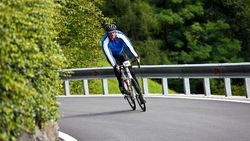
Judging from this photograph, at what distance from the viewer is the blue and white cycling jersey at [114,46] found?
13.3 m

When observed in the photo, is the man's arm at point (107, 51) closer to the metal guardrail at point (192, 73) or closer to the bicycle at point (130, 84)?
the bicycle at point (130, 84)

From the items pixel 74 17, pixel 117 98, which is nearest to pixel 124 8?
pixel 74 17

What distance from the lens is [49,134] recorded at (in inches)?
340

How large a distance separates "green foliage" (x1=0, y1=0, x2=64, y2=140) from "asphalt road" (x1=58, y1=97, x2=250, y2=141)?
106cm

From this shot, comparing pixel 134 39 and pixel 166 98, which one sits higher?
pixel 134 39

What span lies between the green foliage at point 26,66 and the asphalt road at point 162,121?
41.8 inches

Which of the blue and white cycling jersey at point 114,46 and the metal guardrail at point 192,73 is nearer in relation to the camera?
the blue and white cycling jersey at point 114,46

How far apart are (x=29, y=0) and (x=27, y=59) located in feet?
2.30

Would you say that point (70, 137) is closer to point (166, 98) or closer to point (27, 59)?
point (27, 59)

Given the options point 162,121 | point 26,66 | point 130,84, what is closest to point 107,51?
Result: point 130,84

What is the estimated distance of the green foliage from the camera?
257 inches

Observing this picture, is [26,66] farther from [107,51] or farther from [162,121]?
[107,51]

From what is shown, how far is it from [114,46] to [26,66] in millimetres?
6343

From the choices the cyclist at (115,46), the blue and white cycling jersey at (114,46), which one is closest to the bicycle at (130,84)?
the cyclist at (115,46)
